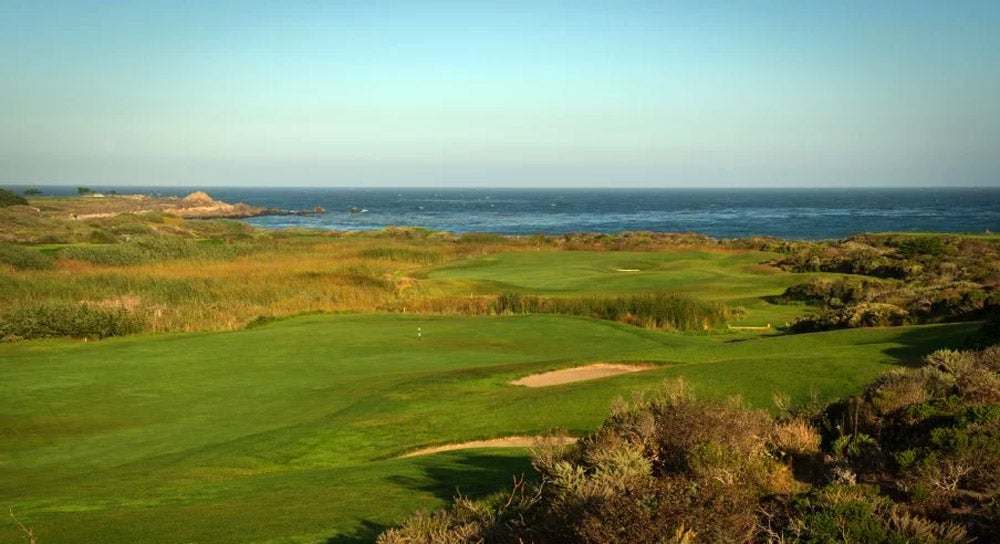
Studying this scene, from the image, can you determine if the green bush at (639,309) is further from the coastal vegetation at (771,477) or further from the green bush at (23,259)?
the green bush at (23,259)

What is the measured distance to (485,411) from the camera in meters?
12.6

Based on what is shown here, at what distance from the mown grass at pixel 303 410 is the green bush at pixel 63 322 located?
1.40m

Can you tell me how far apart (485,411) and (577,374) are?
3.86m

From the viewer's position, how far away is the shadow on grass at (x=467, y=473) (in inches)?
320

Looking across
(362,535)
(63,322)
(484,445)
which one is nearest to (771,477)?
(362,535)

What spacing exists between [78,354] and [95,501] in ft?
35.4

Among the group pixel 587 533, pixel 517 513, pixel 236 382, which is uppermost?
pixel 587 533

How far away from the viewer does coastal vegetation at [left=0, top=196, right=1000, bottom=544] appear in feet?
18.0

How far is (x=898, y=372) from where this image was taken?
8.73m

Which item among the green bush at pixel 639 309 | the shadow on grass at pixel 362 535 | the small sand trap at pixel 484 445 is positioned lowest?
the green bush at pixel 639 309

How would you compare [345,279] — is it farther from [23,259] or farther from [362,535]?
[362,535]

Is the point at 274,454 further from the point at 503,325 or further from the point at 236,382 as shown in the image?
the point at 503,325

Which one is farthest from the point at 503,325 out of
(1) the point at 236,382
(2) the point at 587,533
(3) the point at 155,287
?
(2) the point at 587,533

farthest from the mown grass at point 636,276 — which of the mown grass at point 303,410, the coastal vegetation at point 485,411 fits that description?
the mown grass at point 303,410
